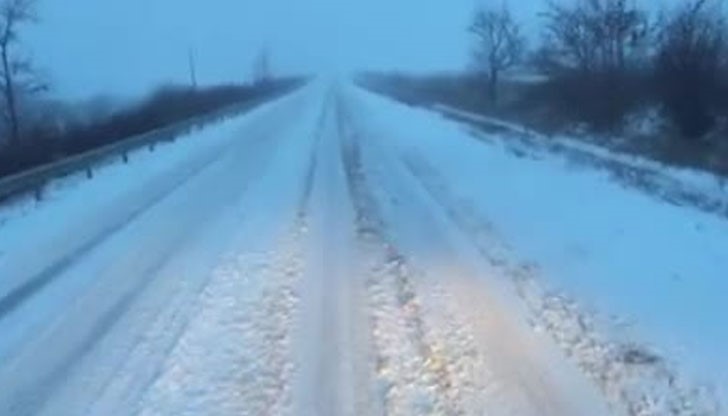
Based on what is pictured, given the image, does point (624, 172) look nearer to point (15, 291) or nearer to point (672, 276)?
point (672, 276)

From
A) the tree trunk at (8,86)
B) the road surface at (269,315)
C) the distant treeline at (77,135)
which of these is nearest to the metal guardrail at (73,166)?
the road surface at (269,315)

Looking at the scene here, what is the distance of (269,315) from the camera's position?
10117 millimetres

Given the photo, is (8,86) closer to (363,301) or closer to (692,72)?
(692,72)

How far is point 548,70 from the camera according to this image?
56.1 m

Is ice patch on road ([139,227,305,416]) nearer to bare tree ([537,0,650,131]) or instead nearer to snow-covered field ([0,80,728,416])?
snow-covered field ([0,80,728,416])

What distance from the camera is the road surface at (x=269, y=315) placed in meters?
7.69

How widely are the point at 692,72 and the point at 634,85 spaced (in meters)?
6.73

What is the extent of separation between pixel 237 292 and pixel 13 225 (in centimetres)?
821

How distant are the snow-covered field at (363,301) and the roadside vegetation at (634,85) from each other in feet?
28.3

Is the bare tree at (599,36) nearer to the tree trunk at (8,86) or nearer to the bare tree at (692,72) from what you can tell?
the bare tree at (692,72)

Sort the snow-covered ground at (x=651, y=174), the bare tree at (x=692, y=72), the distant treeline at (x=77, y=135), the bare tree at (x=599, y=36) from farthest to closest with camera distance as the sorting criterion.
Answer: the bare tree at (x=599, y=36) < the bare tree at (x=692, y=72) < the distant treeline at (x=77, y=135) < the snow-covered ground at (x=651, y=174)

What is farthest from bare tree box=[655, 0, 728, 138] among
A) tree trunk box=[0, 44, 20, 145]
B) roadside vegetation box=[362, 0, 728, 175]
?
tree trunk box=[0, 44, 20, 145]

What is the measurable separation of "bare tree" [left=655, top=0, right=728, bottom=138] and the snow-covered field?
14769mm

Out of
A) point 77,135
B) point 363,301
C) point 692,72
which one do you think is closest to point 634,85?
point 692,72
